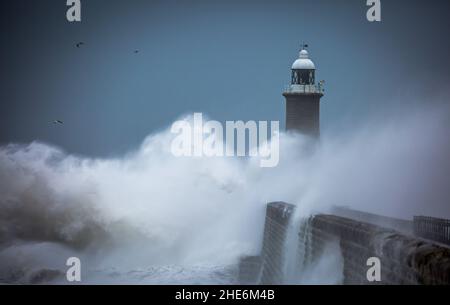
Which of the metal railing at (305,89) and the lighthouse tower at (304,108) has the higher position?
the metal railing at (305,89)

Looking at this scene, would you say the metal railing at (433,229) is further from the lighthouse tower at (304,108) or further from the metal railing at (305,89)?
the metal railing at (305,89)

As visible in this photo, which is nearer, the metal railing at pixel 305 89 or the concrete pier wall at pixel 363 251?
the concrete pier wall at pixel 363 251

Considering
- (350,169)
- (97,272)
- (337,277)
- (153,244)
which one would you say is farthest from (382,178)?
(337,277)

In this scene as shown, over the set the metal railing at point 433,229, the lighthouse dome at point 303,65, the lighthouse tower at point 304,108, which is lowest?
the metal railing at point 433,229

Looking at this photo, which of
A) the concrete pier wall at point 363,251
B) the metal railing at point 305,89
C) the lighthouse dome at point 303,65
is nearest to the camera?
the concrete pier wall at point 363,251

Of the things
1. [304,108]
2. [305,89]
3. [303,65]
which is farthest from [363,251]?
[303,65]

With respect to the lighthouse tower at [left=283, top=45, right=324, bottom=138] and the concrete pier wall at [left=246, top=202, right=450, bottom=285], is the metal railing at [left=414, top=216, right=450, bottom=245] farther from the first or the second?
the lighthouse tower at [left=283, top=45, right=324, bottom=138]

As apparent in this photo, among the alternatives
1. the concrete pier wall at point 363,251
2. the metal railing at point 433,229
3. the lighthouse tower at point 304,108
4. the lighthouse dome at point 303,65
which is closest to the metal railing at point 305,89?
the lighthouse tower at point 304,108
